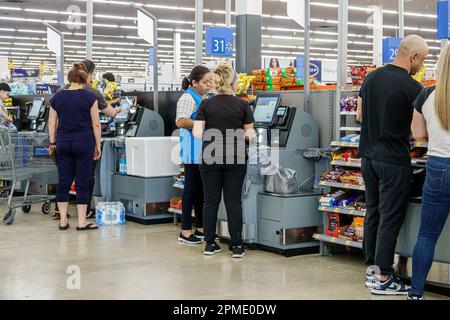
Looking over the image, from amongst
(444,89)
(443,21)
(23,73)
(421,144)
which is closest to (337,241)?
(421,144)

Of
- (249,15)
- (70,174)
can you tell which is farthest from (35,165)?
(249,15)

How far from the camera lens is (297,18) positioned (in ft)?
19.0

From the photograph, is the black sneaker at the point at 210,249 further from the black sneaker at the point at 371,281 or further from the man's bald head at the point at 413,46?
the man's bald head at the point at 413,46

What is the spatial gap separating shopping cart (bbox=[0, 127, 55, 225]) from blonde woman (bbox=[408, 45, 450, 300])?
14.7ft

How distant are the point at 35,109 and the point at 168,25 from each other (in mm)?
12880

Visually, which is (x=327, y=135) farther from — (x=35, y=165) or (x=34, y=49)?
(x=34, y=49)

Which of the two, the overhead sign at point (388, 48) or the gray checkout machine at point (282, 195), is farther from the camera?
the overhead sign at point (388, 48)

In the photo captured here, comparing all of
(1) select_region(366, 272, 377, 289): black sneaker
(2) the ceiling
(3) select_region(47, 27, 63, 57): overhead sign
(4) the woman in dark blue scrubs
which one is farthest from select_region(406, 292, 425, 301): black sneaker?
(2) the ceiling

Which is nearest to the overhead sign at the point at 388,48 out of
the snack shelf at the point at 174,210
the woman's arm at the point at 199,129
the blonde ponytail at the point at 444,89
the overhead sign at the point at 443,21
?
the overhead sign at the point at 443,21

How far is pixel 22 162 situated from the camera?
23.2ft

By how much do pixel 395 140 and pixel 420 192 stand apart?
0.45m

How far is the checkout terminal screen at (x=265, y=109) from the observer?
5.53 meters

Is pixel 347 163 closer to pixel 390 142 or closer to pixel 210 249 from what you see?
pixel 390 142

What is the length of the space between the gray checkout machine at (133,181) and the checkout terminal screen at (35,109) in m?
2.02
